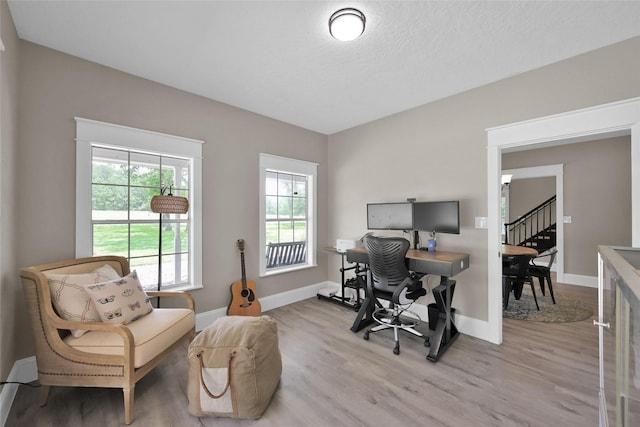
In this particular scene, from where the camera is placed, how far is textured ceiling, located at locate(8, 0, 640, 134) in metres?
1.73

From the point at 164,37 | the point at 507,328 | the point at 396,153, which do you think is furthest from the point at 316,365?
the point at 164,37

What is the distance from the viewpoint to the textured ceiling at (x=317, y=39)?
5.66 feet

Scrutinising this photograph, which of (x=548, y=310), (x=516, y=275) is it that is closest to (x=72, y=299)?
(x=516, y=275)

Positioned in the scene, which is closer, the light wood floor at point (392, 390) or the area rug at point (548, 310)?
the light wood floor at point (392, 390)

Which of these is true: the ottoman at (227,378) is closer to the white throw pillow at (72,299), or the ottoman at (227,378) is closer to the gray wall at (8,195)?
the white throw pillow at (72,299)

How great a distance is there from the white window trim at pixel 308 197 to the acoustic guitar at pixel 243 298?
1.05ft

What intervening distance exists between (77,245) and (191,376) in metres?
1.56

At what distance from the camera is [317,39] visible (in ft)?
6.62

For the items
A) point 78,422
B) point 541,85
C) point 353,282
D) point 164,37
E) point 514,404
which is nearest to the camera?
point 78,422

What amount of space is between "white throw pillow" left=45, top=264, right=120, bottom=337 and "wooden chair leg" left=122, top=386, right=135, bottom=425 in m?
0.51

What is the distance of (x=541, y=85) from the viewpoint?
7.95 feet

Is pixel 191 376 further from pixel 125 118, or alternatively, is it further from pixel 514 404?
pixel 125 118

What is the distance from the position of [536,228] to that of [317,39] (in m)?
6.90

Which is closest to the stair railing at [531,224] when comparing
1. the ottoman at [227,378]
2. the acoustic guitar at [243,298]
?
the acoustic guitar at [243,298]
